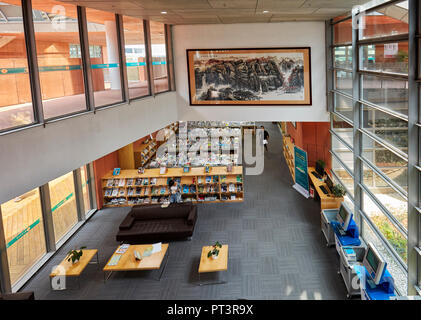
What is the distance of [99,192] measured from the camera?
11719 millimetres

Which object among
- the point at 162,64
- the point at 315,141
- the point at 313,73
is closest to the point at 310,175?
the point at 315,141

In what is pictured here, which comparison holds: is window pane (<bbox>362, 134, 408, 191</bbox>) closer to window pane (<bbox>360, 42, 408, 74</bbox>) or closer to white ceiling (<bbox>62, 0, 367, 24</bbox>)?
window pane (<bbox>360, 42, 408, 74</bbox>)

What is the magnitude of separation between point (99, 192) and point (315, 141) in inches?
266

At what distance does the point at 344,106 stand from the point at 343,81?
1.94 ft

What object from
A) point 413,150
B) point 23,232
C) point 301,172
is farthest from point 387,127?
point 23,232

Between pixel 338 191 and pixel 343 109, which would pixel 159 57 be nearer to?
pixel 343 109

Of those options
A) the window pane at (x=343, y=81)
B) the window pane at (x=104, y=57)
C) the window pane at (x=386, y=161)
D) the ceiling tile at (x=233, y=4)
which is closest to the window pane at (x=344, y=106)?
the window pane at (x=343, y=81)

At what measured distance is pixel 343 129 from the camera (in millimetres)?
9438

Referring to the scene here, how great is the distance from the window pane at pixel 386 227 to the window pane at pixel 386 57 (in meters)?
2.48

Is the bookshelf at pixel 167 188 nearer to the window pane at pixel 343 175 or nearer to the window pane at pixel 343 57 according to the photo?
the window pane at pixel 343 175

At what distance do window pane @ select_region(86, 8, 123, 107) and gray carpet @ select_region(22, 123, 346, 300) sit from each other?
11.8ft

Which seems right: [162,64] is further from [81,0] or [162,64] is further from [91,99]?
[81,0]

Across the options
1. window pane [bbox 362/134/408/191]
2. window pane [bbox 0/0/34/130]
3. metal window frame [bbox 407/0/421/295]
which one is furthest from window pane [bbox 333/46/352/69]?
window pane [bbox 0/0/34/130]

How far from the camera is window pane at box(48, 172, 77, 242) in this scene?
30.7ft
